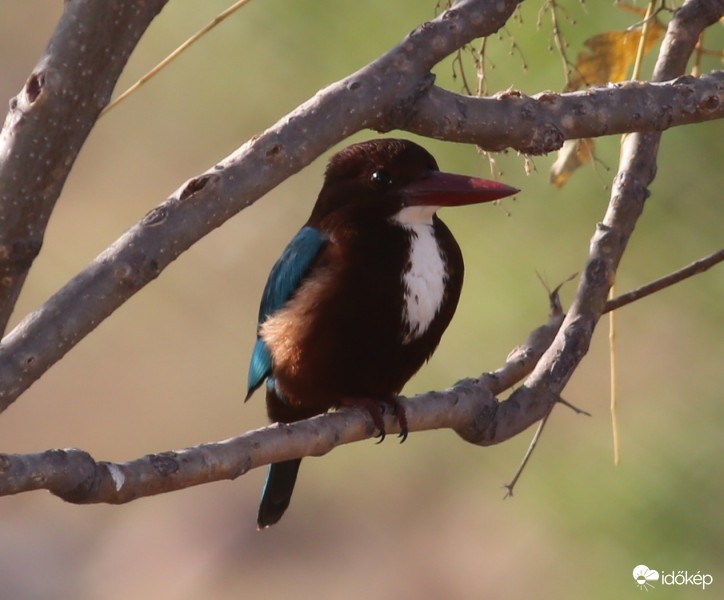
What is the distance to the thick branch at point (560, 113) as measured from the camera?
5.59ft

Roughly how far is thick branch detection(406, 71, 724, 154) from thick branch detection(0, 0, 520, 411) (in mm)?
52

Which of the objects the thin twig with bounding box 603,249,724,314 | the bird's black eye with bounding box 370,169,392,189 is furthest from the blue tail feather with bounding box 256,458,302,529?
the thin twig with bounding box 603,249,724,314

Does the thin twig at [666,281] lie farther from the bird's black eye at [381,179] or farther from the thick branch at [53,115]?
the thick branch at [53,115]

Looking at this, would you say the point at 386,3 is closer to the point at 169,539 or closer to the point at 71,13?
the point at 169,539

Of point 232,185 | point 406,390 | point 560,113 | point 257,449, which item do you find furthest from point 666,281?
point 406,390

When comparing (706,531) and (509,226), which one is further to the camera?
(509,226)

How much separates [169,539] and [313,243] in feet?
10.7

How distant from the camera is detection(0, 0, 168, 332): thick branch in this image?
134cm

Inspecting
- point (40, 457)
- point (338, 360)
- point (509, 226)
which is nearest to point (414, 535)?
point (509, 226)

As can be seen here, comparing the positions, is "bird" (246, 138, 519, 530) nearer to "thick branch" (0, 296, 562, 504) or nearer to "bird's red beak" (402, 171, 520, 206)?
"bird's red beak" (402, 171, 520, 206)

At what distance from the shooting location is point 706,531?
4.30 metres

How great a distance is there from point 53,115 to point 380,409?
1.17 m

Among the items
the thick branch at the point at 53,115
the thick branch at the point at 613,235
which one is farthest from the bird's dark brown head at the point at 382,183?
the thick branch at the point at 53,115

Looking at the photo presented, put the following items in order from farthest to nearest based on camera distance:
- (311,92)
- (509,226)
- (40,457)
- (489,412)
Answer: (311,92)
(509,226)
(489,412)
(40,457)
